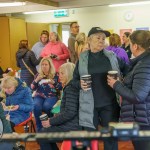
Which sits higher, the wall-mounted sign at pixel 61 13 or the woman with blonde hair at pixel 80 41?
the wall-mounted sign at pixel 61 13

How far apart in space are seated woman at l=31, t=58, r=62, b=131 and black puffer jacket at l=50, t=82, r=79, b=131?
133cm

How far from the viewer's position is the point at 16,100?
3564 millimetres

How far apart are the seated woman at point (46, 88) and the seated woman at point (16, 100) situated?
605 mm

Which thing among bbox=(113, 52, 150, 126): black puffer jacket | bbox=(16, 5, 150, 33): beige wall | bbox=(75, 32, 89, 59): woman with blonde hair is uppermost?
bbox=(16, 5, 150, 33): beige wall

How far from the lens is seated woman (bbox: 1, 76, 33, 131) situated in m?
3.51

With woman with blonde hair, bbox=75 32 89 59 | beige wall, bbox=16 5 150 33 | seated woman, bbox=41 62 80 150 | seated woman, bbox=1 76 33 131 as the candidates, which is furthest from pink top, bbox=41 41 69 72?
beige wall, bbox=16 5 150 33

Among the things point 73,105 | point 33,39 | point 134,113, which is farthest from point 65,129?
point 33,39

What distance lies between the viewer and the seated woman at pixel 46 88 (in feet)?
13.6

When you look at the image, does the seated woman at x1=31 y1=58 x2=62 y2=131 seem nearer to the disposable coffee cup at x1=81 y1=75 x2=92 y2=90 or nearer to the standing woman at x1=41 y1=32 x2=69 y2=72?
the standing woman at x1=41 y1=32 x2=69 y2=72

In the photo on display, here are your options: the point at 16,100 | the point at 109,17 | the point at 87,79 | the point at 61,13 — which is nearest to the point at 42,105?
the point at 16,100

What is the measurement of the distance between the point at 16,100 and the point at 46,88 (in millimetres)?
714

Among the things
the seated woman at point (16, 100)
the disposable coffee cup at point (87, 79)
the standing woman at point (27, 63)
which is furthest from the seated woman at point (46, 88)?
the disposable coffee cup at point (87, 79)

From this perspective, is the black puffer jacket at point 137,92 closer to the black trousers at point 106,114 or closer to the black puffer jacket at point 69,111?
the black trousers at point 106,114

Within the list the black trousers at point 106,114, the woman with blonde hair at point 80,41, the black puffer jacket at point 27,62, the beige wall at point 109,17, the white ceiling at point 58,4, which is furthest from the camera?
the beige wall at point 109,17
